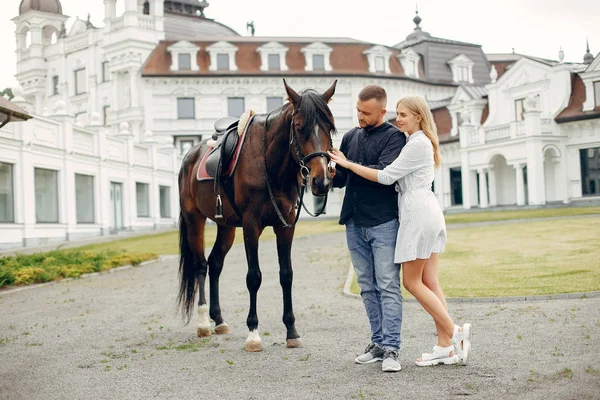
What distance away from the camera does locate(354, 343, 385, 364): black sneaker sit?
6270 mm

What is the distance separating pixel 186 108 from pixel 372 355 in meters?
54.9

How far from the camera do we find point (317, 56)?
61.9 m

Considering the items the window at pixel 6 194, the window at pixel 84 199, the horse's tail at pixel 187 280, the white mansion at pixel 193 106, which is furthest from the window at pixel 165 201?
the horse's tail at pixel 187 280

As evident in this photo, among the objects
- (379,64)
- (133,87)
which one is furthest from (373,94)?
(379,64)

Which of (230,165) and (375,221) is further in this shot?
(230,165)

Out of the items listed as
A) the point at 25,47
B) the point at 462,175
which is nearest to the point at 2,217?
the point at 462,175

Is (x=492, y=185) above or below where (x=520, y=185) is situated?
above

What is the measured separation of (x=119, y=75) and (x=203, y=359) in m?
56.4

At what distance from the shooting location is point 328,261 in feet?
58.4

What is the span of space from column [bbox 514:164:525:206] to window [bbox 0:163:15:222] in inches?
1214

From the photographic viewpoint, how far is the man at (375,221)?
6.18 meters

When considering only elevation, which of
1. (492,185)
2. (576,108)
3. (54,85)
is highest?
(54,85)

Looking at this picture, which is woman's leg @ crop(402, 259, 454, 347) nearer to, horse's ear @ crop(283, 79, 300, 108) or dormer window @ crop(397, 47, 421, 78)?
horse's ear @ crop(283, 79, 300, 108)

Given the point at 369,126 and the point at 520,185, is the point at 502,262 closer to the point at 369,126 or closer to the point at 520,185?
the point at 369,126
